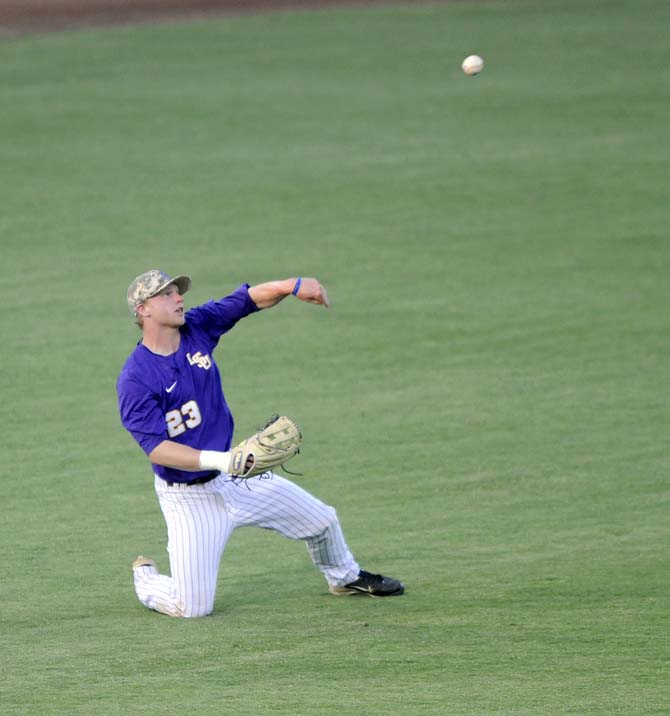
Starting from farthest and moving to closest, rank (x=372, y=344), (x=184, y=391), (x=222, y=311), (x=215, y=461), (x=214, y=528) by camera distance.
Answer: (x=372, y=344), (x=222, y=311), (x=214, y=528), (x=184, y=391), (x=215, y=461)

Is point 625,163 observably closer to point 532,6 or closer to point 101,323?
point 101,323

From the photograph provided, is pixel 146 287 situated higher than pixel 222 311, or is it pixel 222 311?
pixel 146 287

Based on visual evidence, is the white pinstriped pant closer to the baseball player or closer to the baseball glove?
the baseball player

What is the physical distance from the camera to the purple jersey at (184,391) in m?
5.74

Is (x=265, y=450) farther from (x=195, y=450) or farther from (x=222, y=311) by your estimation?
(x=222, y=311)

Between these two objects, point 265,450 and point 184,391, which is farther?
point 184,391

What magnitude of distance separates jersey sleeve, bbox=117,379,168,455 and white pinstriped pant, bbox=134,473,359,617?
0.39 metres

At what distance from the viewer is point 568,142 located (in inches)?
622

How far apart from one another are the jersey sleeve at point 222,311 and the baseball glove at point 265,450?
2.28 ft

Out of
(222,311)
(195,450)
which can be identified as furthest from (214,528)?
(222,311)

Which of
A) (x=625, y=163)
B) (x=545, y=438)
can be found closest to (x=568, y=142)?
(x=625, y=163)

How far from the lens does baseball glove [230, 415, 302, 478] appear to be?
553 centimetres

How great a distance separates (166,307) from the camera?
5820mm

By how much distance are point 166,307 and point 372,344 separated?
488 centimetres
